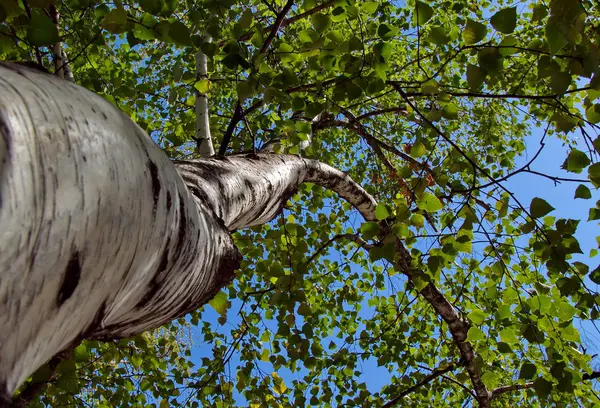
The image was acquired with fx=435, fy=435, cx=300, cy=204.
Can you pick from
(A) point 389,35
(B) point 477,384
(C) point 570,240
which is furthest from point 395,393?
(A) point 389,35

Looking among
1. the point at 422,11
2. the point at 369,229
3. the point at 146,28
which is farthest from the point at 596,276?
the point at 146,28

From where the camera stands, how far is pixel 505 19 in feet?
4.82

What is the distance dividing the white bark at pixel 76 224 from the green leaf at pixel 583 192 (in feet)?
5.10

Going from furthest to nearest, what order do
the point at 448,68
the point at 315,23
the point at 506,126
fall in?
the point at 506,126 < the point at 448,68 < the point at 315,23

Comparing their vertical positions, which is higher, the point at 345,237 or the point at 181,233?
the point at 345,237

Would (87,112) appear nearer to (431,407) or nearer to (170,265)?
(170,265)

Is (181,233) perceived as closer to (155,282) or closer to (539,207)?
(155,282)

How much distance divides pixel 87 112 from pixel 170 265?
38 centimetres

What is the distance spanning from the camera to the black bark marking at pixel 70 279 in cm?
61

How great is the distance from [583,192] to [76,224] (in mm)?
1899

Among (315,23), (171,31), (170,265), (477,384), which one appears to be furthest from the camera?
(477,384)

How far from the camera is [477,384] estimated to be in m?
3.42

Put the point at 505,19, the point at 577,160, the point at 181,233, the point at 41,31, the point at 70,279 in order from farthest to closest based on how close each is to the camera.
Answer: the point at 577,160 → the point at 505,19 → the point at 41,31 → the point at 181,233 → the point at 70,279

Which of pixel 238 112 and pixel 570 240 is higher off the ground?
pixel 238 112
